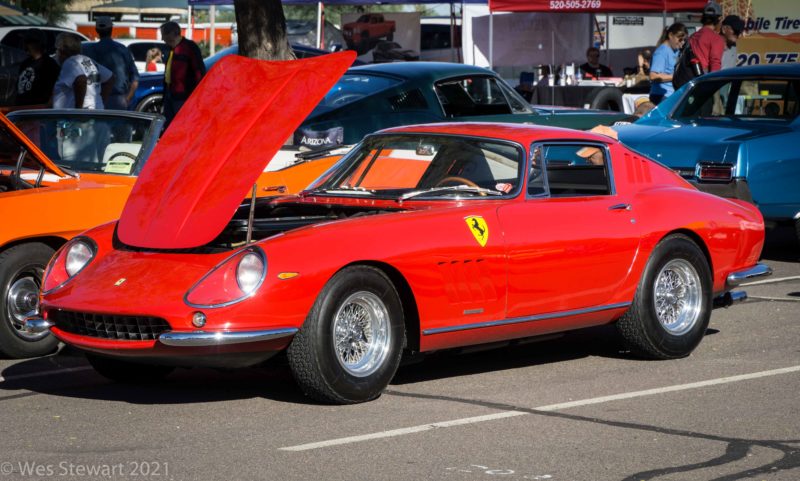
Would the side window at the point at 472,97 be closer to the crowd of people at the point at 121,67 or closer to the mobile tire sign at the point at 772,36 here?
the crowd of people at the point at 121,67

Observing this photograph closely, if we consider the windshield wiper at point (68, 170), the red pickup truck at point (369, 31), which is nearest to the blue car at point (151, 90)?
the red pickup truck at point (369, 31)

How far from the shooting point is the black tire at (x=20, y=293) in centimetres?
704

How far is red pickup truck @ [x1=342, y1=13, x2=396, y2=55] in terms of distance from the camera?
2812 cm

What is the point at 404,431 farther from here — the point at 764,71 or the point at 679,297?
the point at 764,71

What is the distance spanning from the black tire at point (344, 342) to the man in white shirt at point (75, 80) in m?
8.11

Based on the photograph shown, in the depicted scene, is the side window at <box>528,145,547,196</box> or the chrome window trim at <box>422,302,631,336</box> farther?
the side window at <box>528,145,547,196</box>

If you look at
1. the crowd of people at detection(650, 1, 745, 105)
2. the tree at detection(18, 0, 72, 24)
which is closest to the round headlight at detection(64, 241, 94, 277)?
Result: the crowd of people at detection(650, 1, 745, 105)

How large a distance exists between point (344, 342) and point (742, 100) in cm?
711

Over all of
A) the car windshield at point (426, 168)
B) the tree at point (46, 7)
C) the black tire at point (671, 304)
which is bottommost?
the black tire at point (671, 304)

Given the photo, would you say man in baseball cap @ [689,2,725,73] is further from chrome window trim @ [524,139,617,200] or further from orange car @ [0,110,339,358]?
chrome window trim @ [524,139,617,200]

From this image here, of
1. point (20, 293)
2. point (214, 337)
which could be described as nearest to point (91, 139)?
point (20, 293)

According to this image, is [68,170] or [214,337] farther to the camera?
[68,170]

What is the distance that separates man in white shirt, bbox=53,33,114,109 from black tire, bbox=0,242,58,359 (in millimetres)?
6220

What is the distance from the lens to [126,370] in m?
6.43
